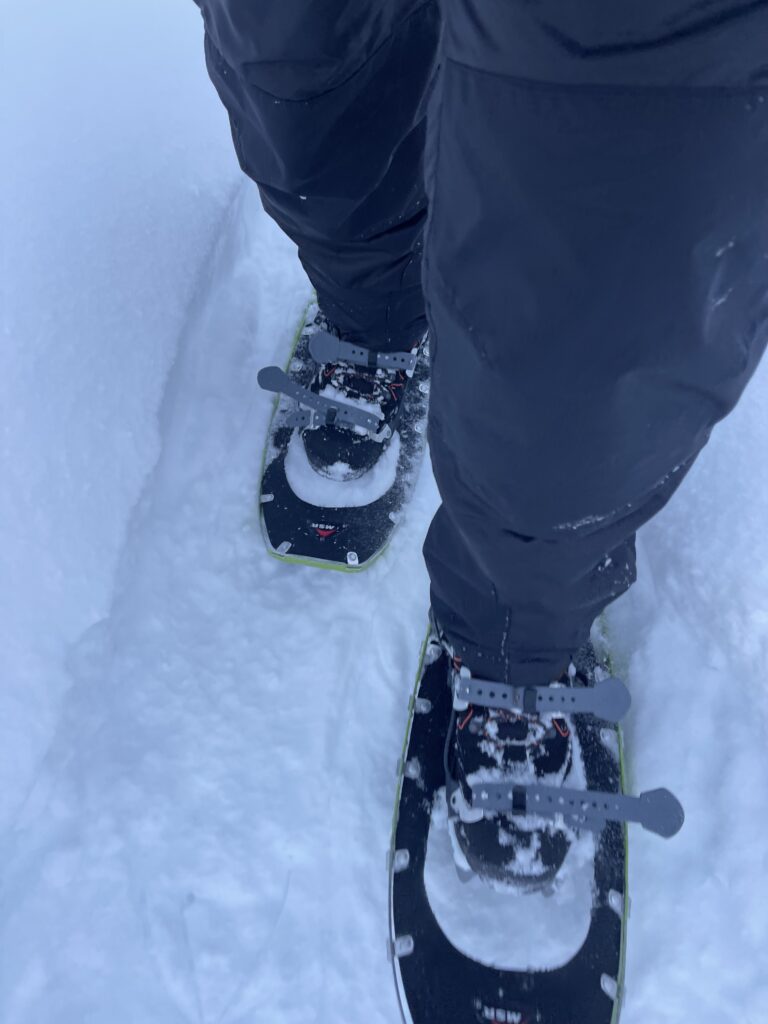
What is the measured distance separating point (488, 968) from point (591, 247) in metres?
0.87

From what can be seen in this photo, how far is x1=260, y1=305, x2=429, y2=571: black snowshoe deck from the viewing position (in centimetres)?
121

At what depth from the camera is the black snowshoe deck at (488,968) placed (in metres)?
0.87

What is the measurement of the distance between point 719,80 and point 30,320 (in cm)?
113

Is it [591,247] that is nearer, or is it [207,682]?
[591,247]

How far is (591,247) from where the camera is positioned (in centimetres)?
48

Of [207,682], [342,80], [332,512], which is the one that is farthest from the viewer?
[332,512]

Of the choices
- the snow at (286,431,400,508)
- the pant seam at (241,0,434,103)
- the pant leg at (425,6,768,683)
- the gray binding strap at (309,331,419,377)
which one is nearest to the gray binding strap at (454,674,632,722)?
the pant leg at (425,6,768,683)

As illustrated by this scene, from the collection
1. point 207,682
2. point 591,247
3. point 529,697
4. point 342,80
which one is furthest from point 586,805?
point 342,80

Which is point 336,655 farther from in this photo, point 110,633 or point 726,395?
point 726,395

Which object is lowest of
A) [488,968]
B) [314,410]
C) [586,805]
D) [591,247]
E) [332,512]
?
[488,968]

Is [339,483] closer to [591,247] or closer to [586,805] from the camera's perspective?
[586,805]

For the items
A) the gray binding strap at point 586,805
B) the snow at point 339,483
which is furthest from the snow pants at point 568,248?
the snow at point 339,483

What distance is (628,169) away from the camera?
1.50ft

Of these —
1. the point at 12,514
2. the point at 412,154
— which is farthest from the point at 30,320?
the point at 412,154
